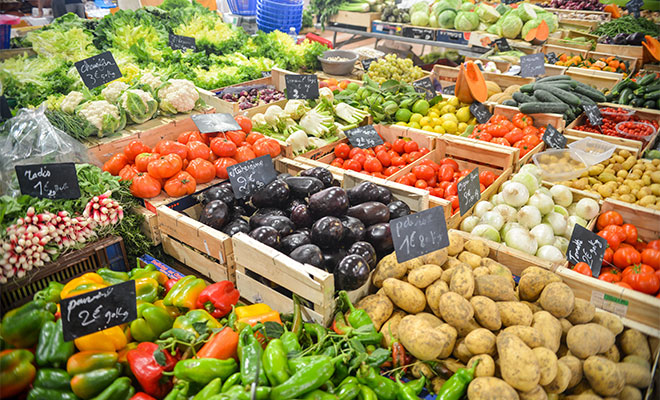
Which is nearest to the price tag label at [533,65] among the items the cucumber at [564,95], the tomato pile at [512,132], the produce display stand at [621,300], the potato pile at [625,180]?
the cucumber at [564,95]

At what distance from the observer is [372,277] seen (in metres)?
2.21

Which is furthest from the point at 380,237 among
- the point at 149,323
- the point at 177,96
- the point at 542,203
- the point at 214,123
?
the point at 177,96

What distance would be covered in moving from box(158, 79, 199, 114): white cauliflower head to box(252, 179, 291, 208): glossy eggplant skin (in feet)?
4.40

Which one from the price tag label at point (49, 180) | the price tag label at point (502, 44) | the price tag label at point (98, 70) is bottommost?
the price tag label at point (49, 180)

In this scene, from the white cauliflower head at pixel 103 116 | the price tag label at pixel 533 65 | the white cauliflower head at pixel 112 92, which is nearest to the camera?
the white cauliflower head at pixel 103 116

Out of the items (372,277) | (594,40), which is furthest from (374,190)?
(594,40)

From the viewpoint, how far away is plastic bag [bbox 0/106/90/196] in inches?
97.1

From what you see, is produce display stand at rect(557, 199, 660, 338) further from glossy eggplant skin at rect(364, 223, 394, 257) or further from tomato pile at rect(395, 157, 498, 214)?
tomato pile at rect(395, 157, 498, 214)

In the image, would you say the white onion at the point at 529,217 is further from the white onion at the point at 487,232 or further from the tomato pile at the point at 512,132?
the tomato pile at the point at 512,132

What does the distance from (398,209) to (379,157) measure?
46.8 inches

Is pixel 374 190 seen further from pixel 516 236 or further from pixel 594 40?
pixel 594 40

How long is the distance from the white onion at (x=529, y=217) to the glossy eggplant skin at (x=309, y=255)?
1.47m

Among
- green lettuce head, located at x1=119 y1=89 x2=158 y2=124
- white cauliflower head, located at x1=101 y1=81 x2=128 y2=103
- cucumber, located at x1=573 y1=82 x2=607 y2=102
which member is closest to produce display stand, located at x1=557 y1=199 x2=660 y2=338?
green lettuce head, located at x1=119 y1=89 x2=158 y2=124

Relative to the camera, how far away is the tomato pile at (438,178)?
314cm
